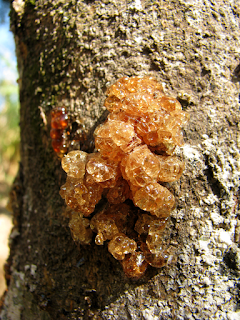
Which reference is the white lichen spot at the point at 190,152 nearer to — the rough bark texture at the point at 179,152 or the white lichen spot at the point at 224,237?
the rough bark texture at the point at 179,152

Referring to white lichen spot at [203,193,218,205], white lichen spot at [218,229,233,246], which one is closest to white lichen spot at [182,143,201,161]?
white lichen spot at [203,193,218,205]

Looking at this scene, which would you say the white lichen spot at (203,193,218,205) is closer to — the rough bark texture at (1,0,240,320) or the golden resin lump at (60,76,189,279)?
the rough bark texture at (1,0,240,320)

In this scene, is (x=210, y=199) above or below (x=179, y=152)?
below

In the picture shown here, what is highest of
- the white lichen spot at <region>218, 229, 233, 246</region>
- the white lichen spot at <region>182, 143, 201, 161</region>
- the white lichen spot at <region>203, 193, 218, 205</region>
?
the white lichen spot at <region>182, 143, 201, 161</region>

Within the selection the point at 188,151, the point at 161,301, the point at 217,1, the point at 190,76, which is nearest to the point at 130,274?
the point at 161,301

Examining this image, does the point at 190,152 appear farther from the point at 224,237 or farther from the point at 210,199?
the point at 224,237

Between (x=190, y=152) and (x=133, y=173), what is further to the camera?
(x=190, y=152)

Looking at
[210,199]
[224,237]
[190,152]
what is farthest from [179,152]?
[224,237]

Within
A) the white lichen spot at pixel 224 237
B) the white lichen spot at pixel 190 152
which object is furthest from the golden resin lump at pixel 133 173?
A: the white lichen spot at pixel 224 237
